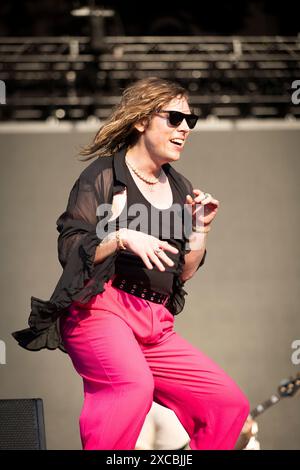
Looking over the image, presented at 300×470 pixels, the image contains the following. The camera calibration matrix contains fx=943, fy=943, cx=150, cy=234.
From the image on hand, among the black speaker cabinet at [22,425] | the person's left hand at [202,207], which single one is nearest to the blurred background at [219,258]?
the black speaker cabinet at [22,425]

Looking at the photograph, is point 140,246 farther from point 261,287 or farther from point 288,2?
point 288,2

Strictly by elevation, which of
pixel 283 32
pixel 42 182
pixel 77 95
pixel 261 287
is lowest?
pixel 261 287

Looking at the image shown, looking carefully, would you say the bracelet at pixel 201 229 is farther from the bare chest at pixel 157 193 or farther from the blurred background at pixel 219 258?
the blurred background at pixel 219 258

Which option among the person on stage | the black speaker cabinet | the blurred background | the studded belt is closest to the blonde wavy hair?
the person on stage

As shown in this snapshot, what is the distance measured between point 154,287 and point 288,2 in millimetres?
5652

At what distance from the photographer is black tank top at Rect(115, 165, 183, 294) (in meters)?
2.97

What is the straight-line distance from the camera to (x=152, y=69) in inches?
241

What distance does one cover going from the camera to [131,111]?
10.1 feet

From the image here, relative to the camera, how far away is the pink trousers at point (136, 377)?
111 inches

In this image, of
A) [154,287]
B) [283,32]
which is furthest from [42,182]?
[283,32]

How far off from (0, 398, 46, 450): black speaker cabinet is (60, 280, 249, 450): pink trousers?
0.51ft

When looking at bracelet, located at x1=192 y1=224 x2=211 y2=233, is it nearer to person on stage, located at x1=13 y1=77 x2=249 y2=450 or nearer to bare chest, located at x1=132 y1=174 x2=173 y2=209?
person on stage, located at x1=13 y1=77 x2=249 y2=450
